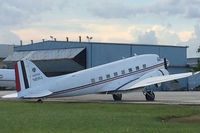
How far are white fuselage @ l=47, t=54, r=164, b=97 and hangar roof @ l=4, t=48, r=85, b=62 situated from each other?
4014 centimetres

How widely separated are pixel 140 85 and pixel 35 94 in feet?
32.4

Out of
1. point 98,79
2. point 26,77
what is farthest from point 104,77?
point 26,77

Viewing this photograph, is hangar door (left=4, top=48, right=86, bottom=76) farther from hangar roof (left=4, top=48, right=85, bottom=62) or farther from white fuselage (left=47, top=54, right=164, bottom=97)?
white fuselage (left=47, top=54, right=164, bottom=97)

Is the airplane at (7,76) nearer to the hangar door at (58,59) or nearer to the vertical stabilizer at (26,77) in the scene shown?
the hangar door at (58,59)

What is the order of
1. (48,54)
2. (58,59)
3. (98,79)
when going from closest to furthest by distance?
(98,79), (58,59), (48,54)

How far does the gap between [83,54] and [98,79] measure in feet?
143

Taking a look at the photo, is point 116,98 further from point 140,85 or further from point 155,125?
point 155,125

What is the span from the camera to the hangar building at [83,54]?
274 ft

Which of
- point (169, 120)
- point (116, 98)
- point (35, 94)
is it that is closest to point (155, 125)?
point (169, 120)

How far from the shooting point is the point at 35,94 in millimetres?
36906

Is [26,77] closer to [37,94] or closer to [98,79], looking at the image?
[37,94]

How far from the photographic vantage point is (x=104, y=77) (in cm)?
4094

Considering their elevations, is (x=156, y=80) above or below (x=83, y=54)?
below

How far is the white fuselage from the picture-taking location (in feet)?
125
